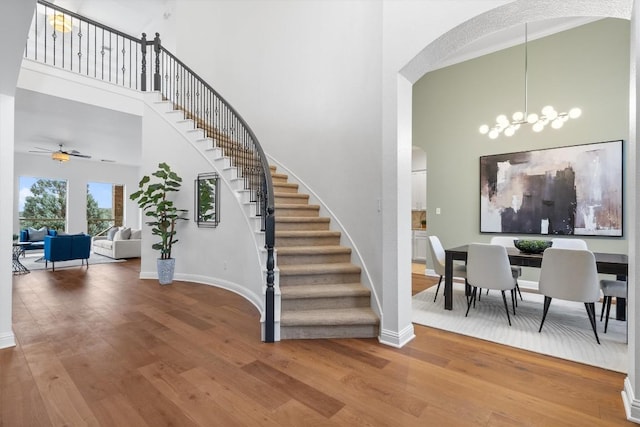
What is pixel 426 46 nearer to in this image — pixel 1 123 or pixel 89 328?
pixel 1 123

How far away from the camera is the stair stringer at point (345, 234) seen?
3125mm

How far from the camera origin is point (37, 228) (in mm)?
9258

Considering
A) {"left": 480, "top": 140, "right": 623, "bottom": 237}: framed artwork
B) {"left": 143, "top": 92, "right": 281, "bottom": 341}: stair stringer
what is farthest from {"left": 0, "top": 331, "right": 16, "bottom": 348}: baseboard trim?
{"left": 480, "top": 140, "right": 623, "bottom": 237}: framed artwork

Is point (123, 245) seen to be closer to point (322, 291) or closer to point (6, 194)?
point (6, 194)

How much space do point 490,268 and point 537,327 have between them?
28.5 inches

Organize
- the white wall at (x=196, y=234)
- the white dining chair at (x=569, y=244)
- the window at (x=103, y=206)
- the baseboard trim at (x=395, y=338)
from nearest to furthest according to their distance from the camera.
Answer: the baseboard trim at (x=395, y=338), the white dining chair at (x=569, y=244), the white wall at (x=196, y=234), the window at (x=103, y=206)

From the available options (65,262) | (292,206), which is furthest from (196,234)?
(65,262)

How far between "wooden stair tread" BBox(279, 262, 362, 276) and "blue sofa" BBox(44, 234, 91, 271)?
568 centimetres

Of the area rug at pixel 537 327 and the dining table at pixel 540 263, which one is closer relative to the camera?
the area rug at pixel 537 327

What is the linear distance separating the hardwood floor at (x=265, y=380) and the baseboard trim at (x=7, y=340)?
9cm

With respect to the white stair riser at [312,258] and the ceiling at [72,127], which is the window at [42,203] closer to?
the ceiling at [72,127]

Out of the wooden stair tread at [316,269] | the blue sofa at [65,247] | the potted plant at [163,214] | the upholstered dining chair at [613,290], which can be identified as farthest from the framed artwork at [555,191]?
the blue sofa at [65,247]

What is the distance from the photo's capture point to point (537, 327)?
3.16 metres

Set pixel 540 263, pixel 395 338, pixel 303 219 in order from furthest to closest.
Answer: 1. pixel 303 219
2. pixel 540 263
3. pixel 395 338
